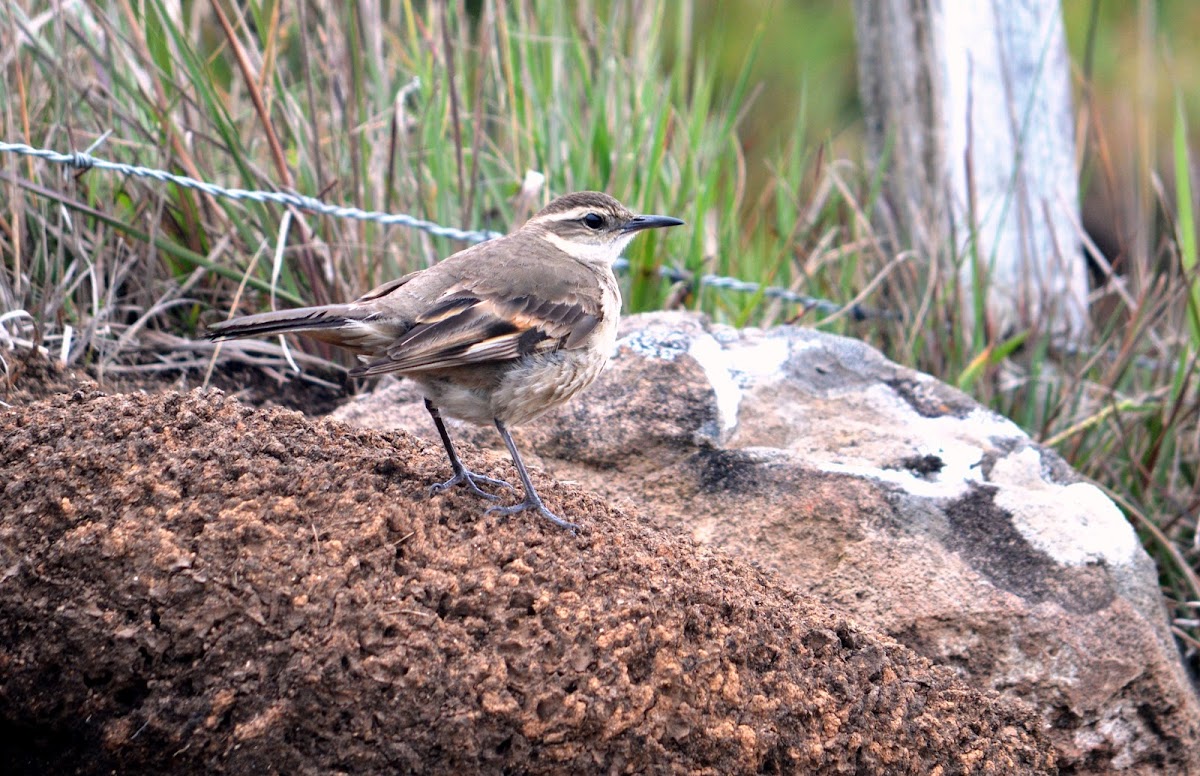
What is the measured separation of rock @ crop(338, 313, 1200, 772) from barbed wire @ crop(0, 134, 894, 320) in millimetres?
795

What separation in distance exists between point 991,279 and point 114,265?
12.7 ft

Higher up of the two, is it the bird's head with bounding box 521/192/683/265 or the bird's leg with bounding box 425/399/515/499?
the bird's head with bounding box 521/192/683/265

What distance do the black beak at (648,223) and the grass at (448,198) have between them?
107 cm

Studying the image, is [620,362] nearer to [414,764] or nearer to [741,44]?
[414,764]

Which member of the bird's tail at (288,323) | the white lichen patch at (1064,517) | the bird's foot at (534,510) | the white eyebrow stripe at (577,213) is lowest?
the white lichen patch at (1064,517)

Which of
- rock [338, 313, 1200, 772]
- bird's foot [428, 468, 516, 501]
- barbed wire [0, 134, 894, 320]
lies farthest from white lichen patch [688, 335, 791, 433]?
bird's foot [428, 468, 516, 501]

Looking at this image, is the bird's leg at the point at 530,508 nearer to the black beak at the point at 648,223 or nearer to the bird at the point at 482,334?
the bird at the point at 482,334

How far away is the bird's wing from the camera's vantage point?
327cm

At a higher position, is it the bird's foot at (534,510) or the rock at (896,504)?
the bird's foot at (534,510)

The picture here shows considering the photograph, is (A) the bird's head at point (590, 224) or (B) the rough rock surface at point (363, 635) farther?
(A) the bird's head at point (590, 224)

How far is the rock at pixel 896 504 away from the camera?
3.62 m

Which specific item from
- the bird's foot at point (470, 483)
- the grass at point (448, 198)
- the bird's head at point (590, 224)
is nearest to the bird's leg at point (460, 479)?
the bird's foot at point (470, 483)

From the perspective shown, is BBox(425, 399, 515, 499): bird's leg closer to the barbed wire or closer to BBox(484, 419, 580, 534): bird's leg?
BBox(484, 419, 580, 534): bird's leg

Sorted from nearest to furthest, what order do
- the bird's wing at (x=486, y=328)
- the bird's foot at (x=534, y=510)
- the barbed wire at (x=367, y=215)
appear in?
the bird's foot at (x=534, y=510), the bird's wing at (x=486, y=328), the barbed wire at (x=367, y=215)
